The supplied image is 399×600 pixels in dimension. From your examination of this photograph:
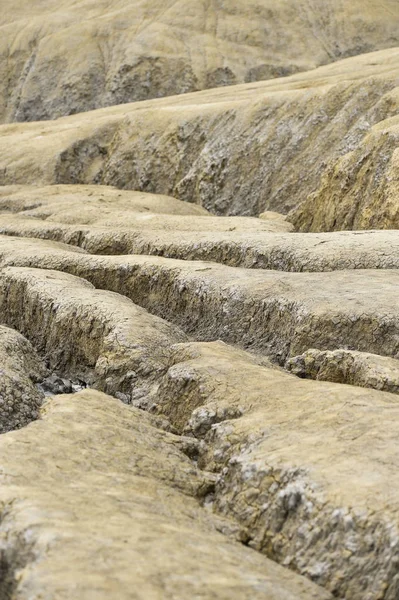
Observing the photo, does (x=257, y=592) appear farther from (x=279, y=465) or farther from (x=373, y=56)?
(x=373, y=56)

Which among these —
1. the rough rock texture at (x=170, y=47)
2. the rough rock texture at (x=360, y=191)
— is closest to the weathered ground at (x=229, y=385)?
the rough rock texture at (x=360, y=191)

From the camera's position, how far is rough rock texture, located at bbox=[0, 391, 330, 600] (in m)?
7.34

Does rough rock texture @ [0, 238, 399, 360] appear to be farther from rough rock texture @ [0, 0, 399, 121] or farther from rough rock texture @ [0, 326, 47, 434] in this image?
rough rock texture @ [0, 0, 399, 121]

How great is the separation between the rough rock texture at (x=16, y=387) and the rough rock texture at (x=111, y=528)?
8.12ft

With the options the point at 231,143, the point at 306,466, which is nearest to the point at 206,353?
the point at 306,466

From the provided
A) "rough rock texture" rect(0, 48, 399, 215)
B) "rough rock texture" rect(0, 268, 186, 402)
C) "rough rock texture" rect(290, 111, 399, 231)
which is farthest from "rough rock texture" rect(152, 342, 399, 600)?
"rough rock texture" rect(0, 48, 399, 215)

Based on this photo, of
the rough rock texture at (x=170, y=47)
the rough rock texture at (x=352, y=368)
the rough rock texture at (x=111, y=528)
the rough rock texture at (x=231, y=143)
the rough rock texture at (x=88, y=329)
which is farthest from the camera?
the rough rock texture at (x=170, y=47)

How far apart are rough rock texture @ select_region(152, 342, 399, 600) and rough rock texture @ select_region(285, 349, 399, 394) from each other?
1168 millimetres

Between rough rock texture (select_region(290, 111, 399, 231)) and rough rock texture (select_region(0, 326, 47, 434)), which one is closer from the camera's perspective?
rough rock texture (select_region(0, 326, 47, 434))

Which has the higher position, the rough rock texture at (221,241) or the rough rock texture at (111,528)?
the rough rock texture at (111,528)

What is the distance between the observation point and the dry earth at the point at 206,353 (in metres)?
8.19

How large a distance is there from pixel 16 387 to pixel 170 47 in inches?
2454

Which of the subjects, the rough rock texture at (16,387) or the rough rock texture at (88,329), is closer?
the rough rock texture at (16,387)

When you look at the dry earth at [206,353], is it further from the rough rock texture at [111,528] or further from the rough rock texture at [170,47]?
the rough rock texture at [170,47]
